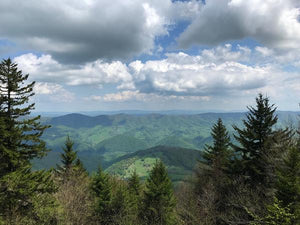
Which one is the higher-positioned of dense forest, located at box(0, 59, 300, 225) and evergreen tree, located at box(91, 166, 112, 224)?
dense forest, located at box(0, 59, 300, 225)

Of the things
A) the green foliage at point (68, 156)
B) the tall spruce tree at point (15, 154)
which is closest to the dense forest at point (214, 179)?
the tall spruce tree at point (15, 154)

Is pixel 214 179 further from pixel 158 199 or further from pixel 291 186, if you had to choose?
pixel 291 186

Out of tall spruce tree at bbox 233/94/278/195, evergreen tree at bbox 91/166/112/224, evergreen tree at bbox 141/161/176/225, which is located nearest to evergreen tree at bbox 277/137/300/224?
tall spruce tree at bbox 233/94/278/195

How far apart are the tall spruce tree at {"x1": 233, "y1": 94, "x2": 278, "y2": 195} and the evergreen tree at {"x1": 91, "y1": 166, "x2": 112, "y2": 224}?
20473 millimetres

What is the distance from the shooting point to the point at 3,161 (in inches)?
599

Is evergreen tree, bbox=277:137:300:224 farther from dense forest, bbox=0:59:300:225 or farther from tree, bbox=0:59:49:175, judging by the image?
tree, bbox=0:59:49:175

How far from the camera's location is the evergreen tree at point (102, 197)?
3004 cm

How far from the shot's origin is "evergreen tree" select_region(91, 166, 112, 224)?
98.6 ft

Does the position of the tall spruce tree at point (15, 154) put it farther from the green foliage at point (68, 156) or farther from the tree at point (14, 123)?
the green foliage at point (68, 156)

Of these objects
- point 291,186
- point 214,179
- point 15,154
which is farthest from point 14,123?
point 214,179

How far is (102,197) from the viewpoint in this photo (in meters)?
31.4

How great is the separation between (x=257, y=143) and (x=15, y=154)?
71.6 ft

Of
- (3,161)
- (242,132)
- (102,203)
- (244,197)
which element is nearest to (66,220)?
Result: (3,161)

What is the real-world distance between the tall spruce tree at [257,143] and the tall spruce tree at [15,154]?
740 inches
